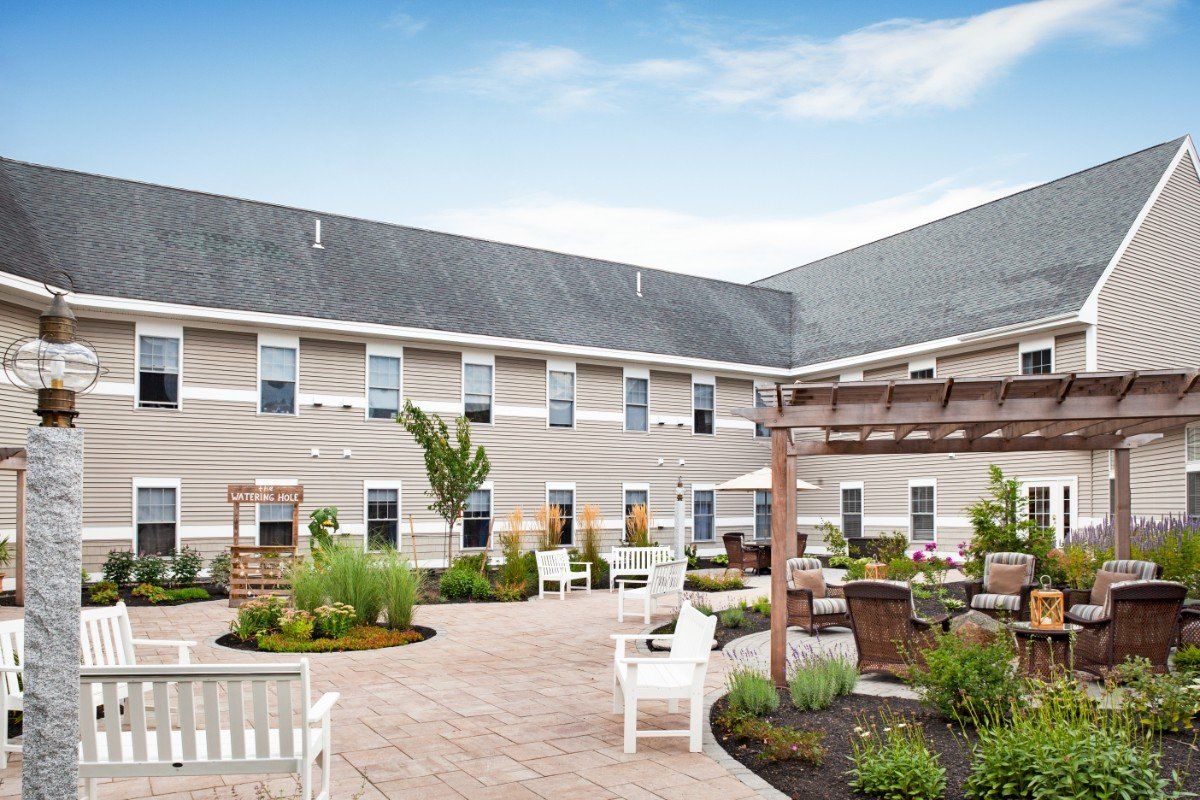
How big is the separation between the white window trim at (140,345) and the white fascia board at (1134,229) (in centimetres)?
1721

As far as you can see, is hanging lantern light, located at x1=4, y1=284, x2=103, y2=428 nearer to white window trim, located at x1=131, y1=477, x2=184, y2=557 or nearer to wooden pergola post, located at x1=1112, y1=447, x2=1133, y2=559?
wooden pergola post, located at x1=1112, y1=447, x2=1133, y2=559

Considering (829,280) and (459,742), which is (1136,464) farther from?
(459,742)

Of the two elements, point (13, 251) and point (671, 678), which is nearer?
point (671, 678)

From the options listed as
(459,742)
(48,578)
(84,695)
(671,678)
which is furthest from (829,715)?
(48,578)

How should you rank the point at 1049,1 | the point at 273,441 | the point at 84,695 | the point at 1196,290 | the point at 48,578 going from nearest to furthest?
the point at 48,578, the point at 84,695, the point at 1049,1, the point at 273,441, the point at 1196,290

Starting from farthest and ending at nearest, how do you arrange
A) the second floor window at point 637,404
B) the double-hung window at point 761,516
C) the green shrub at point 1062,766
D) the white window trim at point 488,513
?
the double-hung window at point 761,516 < the second floor window at point 637,404 < the white window trim at point 488,513 < the green shrub at point 1062,766

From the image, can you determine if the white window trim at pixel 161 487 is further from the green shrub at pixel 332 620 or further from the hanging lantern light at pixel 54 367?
the hanging lantern light at pixel 54 367

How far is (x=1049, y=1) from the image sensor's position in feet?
53.0

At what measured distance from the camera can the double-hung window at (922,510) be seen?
21125mm

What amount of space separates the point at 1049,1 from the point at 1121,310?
626cm

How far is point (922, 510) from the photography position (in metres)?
21.4

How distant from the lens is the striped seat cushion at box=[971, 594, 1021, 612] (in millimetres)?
10266

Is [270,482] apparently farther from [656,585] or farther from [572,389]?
[656,585]

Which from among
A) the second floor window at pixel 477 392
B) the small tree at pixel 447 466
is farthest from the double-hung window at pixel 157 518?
the second floor window at pixel 477 392
